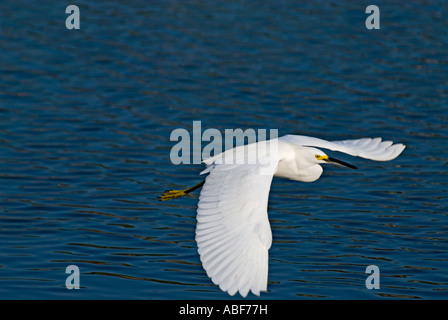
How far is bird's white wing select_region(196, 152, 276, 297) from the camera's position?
627 cm

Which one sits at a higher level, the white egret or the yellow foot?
the yellow foot

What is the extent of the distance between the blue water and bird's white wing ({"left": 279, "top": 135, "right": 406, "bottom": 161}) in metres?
1.06

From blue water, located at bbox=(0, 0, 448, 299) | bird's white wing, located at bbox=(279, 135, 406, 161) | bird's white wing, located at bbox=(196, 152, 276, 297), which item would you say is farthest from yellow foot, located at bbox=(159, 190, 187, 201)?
bird's white wing, located at bbox=(196, 152, 276, 297)

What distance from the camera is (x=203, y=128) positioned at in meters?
13.0

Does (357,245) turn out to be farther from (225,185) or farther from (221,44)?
(221,44)

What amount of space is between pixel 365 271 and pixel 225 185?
2.20 m

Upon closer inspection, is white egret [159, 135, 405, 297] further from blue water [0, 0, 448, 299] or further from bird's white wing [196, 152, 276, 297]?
blue water [0, 0, 448, 299]

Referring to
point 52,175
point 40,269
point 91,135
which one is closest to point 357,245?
point 40,269

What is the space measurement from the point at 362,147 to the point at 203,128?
4324 millimetres

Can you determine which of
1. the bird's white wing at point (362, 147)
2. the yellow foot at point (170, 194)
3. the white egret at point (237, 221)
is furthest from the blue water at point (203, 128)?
the white egret at point (237, 221)

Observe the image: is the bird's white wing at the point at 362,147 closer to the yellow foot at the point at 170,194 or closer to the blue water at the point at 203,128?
the blue water at the point at 203,128

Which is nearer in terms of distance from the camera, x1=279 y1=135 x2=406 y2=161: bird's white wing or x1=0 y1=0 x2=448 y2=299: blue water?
x1=279 y1=135 x2=406 y2=161: bird's white wing

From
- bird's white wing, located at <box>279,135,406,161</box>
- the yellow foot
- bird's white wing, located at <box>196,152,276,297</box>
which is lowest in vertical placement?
bird's white wing, located at <box>196,152,276,297</box>

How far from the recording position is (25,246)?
9.09m
